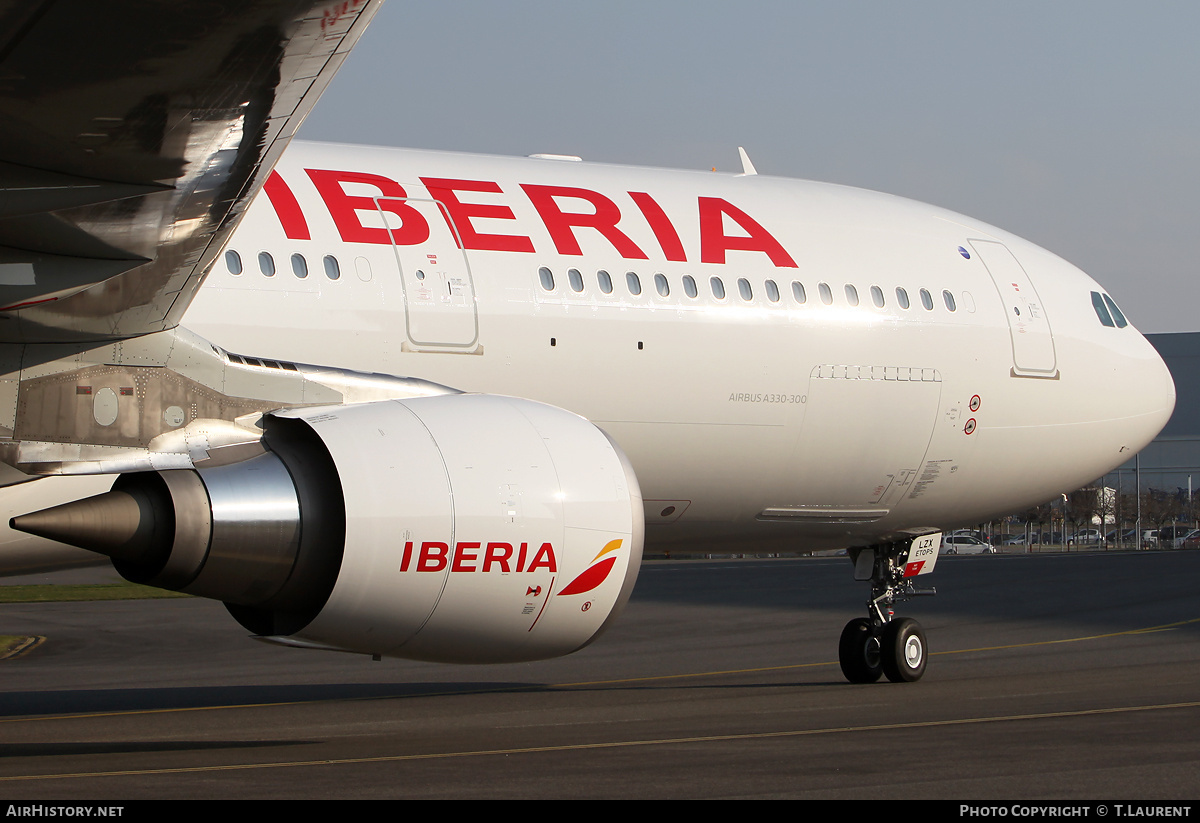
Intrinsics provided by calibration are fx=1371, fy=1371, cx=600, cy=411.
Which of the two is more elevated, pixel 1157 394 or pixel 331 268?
pixel 331 268

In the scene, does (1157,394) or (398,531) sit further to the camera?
(1157,394)

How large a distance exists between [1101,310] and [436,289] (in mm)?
7431

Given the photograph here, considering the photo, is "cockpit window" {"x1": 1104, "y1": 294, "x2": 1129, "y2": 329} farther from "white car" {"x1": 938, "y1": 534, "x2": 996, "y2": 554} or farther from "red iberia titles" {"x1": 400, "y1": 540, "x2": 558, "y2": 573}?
"white car" {"x1": 938, "y1": 534, "x2": 996, "y2": 554}

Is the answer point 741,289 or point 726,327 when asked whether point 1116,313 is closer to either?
point 741,289

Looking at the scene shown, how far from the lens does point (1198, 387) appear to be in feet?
331

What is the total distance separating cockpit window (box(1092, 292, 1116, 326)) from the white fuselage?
4.8 inches

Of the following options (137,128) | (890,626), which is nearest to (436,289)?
(137,128)

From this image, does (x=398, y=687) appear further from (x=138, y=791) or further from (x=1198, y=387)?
(x=1198, y=387)

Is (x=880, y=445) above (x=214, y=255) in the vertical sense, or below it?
below

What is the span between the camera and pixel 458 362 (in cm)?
977

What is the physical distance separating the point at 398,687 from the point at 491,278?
6.15m

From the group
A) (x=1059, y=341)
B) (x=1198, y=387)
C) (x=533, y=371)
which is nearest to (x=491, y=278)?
(x=533, y=371)

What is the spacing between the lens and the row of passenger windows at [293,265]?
30.2 feet
